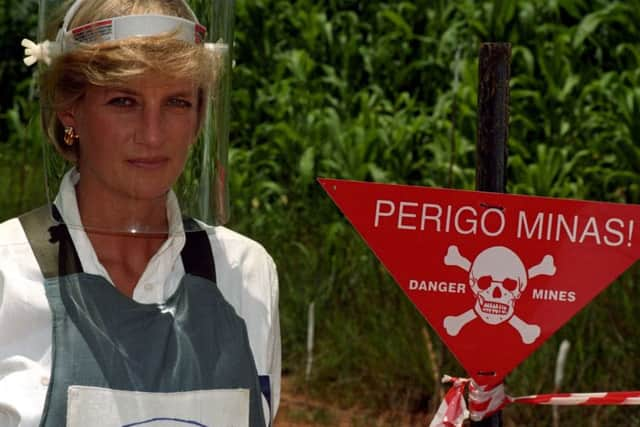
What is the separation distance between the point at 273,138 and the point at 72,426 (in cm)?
578

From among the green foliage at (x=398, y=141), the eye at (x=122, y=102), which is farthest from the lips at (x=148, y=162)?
the green foliage at (x=398, y=141)

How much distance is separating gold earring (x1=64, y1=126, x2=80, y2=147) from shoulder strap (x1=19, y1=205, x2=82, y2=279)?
0.47 ft

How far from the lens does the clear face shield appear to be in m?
2.24

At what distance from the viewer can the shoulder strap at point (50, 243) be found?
225 centimetres

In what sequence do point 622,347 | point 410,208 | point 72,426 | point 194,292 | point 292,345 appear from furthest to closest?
point 292,345 < point 622,347 < point 410,208 < point 194,292 < point 72,426

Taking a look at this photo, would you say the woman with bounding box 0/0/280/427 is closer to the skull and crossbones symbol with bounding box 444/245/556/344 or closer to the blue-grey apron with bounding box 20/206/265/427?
the blue-grey apron with bounding box 20/206/265/427

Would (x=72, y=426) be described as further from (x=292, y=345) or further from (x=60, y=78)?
(x=292, y=345)

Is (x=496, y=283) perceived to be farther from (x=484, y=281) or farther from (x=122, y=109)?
(x=122, y=109)

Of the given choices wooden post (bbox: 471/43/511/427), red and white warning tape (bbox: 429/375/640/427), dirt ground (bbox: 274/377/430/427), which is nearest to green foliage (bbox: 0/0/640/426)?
dirt ground (bbox: 274/377/430/427)

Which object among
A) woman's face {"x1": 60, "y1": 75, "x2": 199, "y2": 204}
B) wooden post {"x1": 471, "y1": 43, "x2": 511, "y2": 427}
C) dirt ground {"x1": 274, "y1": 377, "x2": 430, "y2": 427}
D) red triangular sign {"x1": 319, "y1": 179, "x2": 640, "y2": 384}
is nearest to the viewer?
woman's face {"x1": 60, "y1": 75, "x2": 199, "y2": 204}

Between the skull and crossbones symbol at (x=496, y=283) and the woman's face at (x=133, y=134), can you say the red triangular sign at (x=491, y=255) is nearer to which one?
the skull and crossbones symbol at (x=496, y=283)

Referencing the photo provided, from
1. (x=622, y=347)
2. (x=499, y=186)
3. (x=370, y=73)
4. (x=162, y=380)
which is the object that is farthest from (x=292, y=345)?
(x=162, y=380)

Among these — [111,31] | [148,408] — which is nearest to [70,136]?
[111,31]

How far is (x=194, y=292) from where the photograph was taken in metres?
2.36
